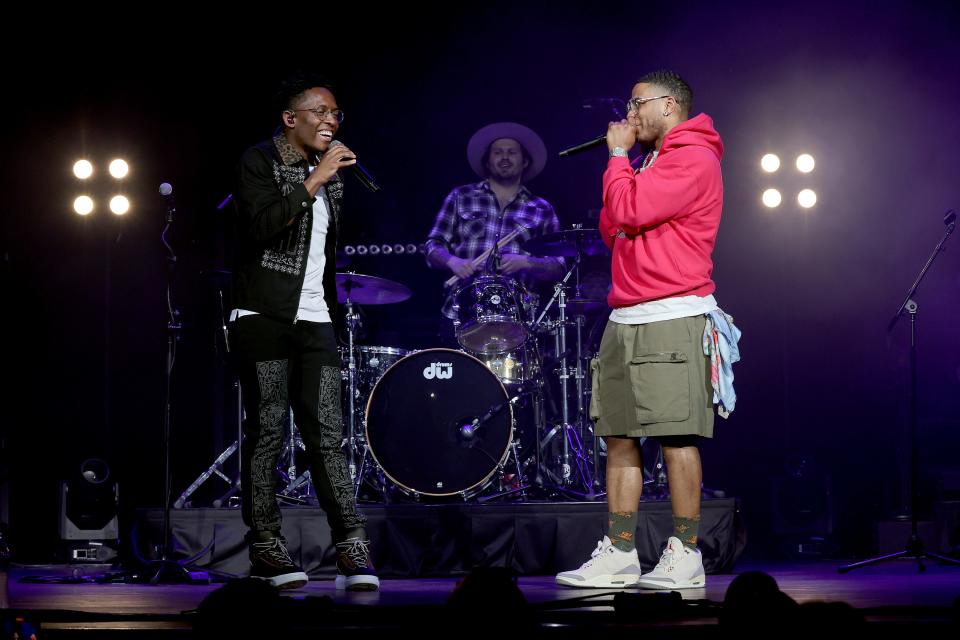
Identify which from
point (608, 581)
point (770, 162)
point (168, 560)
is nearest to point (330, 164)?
point (608, 581)

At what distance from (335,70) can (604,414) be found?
4.54 m

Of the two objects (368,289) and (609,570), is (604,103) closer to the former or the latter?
(368,289)

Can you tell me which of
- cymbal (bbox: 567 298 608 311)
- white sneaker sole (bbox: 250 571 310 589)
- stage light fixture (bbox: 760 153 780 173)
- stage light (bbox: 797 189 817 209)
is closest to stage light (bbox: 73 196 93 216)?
cymbal (bbox: 567 298 608 311)

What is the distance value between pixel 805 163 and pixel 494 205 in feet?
7.33

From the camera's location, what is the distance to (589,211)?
7625mm

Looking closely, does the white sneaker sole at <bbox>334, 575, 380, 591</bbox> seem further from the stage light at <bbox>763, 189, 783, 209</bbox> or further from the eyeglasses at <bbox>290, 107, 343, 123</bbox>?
the stage light at <bbox>763, 189, 783, 209</bbox>

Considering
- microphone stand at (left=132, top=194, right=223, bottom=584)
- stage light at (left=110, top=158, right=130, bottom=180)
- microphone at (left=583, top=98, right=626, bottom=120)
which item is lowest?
microphone stand at (left=132, top=194, right=223, bottom=584)

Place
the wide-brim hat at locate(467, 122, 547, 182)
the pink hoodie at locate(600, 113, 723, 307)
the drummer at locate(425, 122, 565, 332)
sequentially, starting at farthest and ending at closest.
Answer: the wide-brim hat at locate(467, 122, 547, 182) → the drummer at locate(425, 122, 565, 332) → the pink hoodie at locate(600, 113, 723, 307)

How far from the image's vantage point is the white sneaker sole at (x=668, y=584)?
159 inches

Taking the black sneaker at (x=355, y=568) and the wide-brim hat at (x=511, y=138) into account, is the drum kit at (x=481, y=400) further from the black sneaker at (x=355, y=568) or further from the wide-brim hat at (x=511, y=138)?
the black sneaker at (x=355, y=568)

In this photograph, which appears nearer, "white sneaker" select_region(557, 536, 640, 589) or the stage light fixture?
"white sneaker" select_region(557, 536, 640, 589)

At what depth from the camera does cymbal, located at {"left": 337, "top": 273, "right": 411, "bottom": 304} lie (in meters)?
6.54

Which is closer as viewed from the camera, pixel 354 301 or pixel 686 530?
pixel 686 530

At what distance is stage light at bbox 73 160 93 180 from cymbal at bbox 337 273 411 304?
6.79 ft
